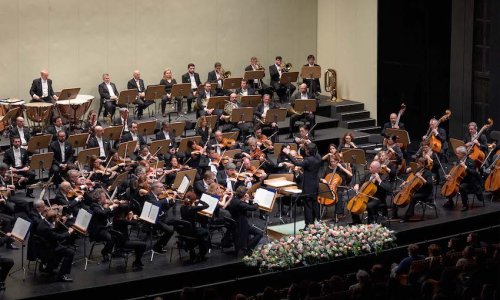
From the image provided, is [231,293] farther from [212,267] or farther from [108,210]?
[108,210]

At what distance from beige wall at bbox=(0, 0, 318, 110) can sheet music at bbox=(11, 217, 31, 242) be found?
24.6 ft

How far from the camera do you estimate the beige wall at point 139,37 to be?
2338cm

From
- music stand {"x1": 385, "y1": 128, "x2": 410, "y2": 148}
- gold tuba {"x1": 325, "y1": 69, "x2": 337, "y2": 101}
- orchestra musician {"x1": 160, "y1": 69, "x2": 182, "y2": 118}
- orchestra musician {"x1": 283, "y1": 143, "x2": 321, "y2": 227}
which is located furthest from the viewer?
gold tuba {"x1": 325, "y1": 69, "x2": 337, "y2": 101}

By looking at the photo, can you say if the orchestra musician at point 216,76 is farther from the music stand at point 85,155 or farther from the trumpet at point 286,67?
the music stand at point 85,155

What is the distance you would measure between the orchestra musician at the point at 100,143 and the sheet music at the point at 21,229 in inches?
166

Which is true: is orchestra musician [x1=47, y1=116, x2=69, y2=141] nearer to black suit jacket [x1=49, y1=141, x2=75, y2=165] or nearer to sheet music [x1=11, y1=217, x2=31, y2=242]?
black suit jacket [x1=49, y1=141, x2=75, y2=165]

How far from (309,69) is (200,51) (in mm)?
2741

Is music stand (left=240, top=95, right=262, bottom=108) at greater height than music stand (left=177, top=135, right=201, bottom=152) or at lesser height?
greater

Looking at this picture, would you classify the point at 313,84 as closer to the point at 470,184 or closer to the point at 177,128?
the point at 177,128

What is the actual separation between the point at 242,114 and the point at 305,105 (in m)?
1.49

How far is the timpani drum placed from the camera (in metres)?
22.2

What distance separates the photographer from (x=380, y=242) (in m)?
17.5

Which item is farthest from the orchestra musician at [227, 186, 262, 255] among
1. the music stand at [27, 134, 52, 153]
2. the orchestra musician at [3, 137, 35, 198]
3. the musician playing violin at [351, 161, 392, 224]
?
the music stand at [27, 134, 52, 153]

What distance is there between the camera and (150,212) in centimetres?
1681
